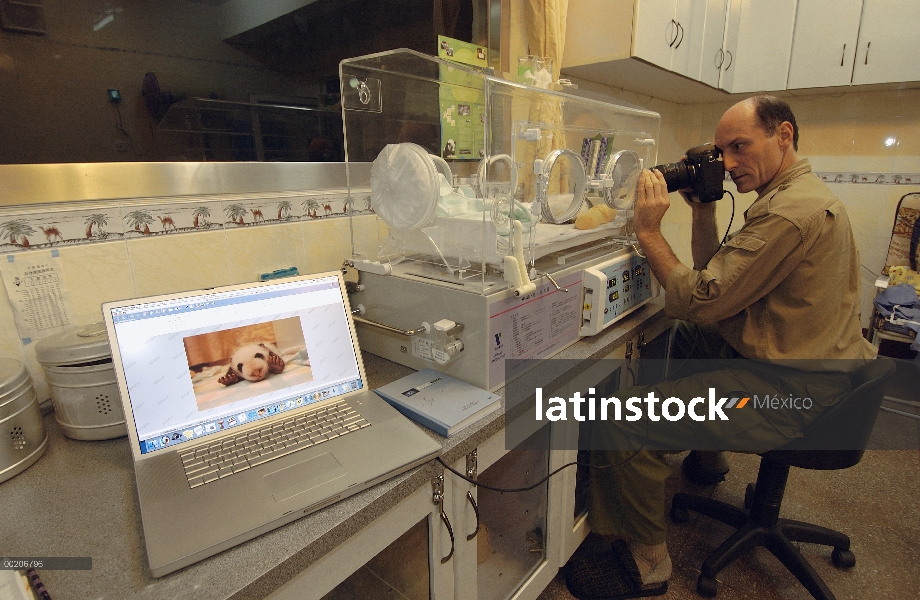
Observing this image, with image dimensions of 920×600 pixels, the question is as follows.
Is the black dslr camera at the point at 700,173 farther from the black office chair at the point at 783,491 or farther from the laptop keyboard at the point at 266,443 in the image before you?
the laptop keyboard at the point at 266,443

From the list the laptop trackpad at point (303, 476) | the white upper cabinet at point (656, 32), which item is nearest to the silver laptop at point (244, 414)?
the laptop trackpad at point (303, 476)

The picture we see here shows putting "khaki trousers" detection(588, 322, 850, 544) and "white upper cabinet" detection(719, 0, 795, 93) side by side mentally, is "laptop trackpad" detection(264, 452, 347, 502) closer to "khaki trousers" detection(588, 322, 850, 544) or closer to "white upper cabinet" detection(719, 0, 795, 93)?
"khaki trousers" detection(588, 322, 850, 544)

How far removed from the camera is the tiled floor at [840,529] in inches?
63.0

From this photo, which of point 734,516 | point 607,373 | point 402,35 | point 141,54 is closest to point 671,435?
point 607,373

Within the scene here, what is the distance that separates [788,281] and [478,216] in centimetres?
97

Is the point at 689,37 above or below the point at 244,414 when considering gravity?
above

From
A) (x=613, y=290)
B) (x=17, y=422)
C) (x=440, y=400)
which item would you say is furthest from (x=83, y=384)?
(x=613, y=290)

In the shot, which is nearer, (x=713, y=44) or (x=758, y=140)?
(x=758, y=140)

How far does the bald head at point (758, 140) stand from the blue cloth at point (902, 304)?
147 centimetres

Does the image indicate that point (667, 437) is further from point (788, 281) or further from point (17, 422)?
point (17, 422)

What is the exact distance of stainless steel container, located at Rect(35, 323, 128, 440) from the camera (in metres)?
0.90

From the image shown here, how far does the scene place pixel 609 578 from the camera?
62.6 inches

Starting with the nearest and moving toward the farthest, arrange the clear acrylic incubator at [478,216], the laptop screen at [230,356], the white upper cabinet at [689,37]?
1. the laptop screen at [230,356]
2. the clear acrylic incubator at [478,216]
3. the white upper cabinet at [689,37]

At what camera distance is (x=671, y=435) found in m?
1.45
